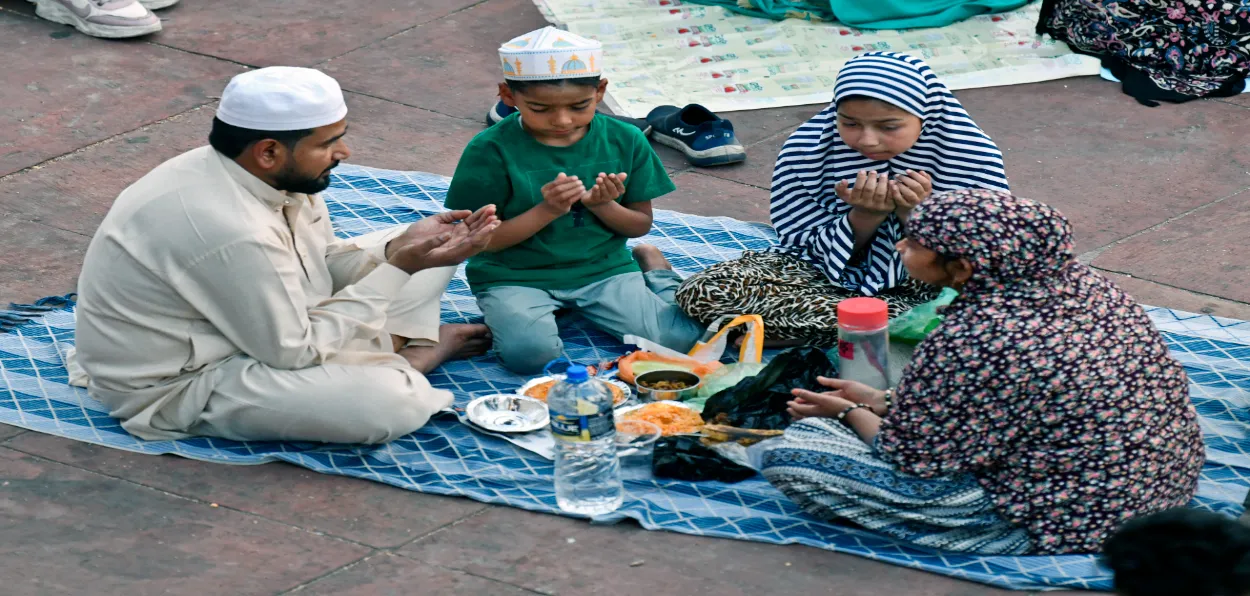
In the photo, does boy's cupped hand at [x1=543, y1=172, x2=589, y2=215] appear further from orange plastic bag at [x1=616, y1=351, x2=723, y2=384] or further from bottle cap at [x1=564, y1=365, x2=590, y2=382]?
bottle cap at [x1=564, y1=365, x2=590, y2=382]

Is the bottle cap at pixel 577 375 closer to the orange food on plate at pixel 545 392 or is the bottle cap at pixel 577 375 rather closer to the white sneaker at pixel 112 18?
the orange food on plate at pixel 545 392

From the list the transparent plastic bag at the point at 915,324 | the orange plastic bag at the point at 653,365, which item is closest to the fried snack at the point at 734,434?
the orange plastic bag at the point at 653,365

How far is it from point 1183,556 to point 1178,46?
5857mm

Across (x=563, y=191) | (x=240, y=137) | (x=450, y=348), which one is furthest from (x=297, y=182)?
(x=450, y=348)

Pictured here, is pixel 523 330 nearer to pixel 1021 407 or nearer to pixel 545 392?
pixel 545 392

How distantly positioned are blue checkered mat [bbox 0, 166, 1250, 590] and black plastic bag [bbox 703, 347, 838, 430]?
0.83 ft

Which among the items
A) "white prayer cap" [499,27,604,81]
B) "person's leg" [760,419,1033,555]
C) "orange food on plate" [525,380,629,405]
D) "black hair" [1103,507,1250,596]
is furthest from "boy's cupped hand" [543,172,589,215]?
"black hair" [1103,507,1250,596]

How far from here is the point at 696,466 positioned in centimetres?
428

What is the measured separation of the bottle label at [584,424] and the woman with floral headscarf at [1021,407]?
620 millimetres

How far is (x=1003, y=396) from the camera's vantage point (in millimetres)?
3625

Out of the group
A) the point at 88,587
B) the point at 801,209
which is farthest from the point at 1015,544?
the point at 88,587

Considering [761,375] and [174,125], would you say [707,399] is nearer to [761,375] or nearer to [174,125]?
[761,375]

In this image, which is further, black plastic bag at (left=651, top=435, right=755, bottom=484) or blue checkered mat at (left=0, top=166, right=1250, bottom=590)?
black plastic bag at (left=651, top=435, right=755, bottom=484)

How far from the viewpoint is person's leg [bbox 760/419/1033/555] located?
3.82m
